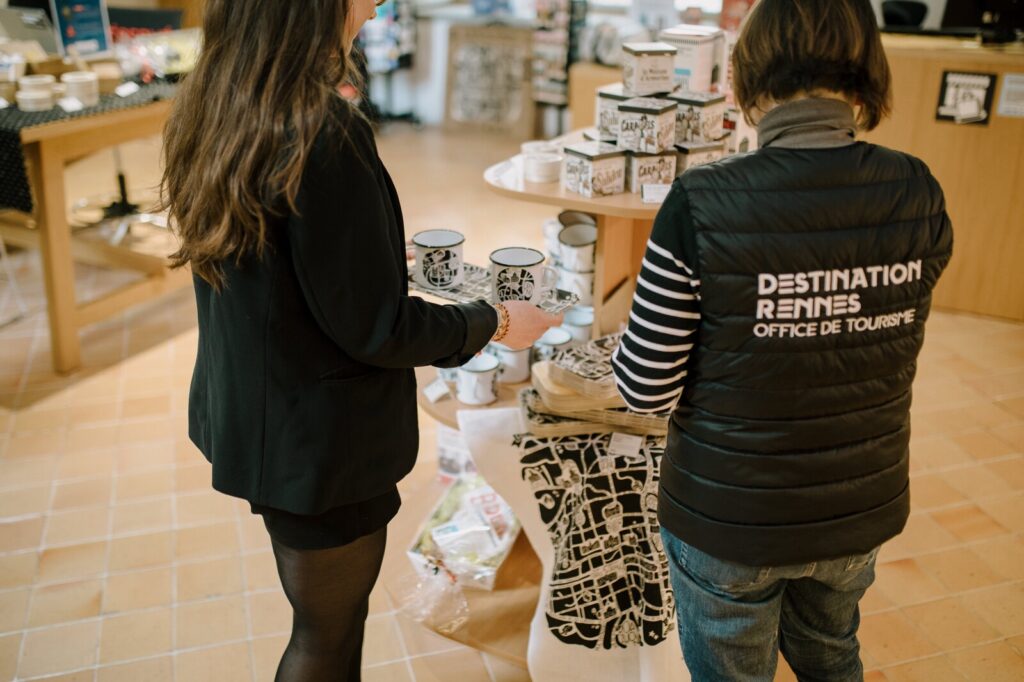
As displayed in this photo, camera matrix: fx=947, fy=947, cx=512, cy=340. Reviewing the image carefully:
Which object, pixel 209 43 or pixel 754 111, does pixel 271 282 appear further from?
pixel 754 111

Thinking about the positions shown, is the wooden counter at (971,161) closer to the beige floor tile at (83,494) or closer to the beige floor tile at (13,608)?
the beige floor tile at (83,494)

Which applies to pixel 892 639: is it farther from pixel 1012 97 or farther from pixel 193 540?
pixel 1012 97

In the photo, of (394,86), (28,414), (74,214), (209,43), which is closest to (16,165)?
(28,414)

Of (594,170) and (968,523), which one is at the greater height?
(594,170)

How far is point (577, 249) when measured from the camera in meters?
2.37

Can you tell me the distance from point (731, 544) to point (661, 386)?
255 mm

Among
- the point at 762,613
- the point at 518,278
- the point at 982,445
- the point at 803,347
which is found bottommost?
the point at 982,445

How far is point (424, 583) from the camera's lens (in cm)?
249

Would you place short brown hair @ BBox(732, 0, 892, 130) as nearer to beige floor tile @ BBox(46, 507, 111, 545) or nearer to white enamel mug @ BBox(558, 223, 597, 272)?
white enamel mug @ BBox(558, 223, 597, 272)

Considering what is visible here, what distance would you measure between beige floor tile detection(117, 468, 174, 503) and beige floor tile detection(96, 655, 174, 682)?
77 centimetres

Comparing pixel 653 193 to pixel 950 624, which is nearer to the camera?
pixel 653 193

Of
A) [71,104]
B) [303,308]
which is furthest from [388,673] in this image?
[71,104]

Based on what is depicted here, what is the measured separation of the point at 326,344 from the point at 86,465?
6.99ft

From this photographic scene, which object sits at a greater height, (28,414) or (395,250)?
(395,250)
